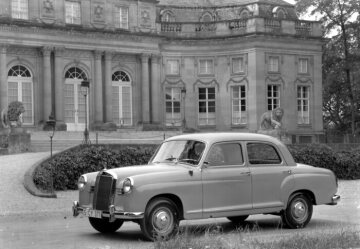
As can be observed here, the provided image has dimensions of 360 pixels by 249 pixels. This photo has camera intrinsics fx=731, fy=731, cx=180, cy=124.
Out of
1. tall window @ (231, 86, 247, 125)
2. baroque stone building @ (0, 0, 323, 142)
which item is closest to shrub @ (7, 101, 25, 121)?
baroque stone building @ (0, 0, 323, 142)

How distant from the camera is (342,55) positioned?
5419cm

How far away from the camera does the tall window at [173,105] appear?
158 ft

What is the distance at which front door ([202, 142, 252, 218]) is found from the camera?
12.8m

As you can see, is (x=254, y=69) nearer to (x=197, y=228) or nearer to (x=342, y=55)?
(x=342, y=55)

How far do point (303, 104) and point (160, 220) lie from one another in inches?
1521

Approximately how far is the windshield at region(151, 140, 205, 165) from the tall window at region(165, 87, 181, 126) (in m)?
34.7

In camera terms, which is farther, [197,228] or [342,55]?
[342,55]

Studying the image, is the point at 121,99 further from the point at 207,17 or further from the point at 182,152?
the point at 182,152

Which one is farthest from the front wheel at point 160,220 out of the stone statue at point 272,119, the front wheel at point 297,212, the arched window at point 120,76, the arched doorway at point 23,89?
the arched window at point 120,76

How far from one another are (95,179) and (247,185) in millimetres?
2751

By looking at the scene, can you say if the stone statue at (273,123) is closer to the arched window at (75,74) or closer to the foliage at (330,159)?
the foliage at (330,159)

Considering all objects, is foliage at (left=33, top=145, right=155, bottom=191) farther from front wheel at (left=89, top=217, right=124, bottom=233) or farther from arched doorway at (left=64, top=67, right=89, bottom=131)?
arched doorway at (left=64, top=67, right=89, bottom=131)

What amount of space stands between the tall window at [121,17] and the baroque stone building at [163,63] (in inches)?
2.5

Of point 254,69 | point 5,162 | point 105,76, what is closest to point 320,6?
point 254,69
